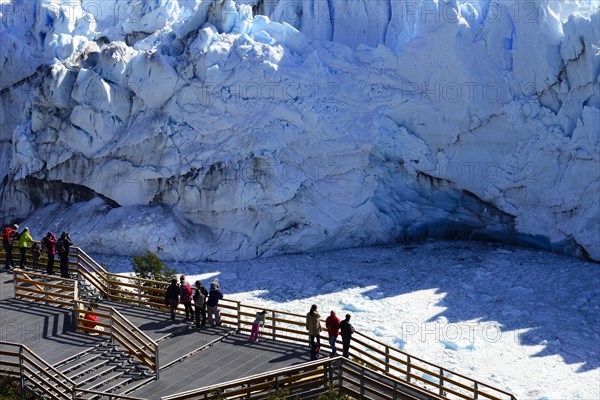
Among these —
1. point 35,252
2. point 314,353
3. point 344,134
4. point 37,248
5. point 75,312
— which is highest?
point 344,134

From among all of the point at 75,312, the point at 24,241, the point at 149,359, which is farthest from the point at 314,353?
the point at 24,241

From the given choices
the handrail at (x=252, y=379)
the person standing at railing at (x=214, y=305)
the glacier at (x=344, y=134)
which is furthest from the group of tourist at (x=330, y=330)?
the glacier at (x=344, y=134)

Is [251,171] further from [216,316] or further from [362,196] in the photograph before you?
[216,316]

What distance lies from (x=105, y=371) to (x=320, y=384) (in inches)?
158

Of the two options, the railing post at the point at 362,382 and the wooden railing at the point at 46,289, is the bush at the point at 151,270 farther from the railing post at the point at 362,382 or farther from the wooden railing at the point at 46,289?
the railing post at the point at 362,382

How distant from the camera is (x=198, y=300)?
18766 mm

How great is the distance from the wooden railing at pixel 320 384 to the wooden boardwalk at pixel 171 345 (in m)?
0.84

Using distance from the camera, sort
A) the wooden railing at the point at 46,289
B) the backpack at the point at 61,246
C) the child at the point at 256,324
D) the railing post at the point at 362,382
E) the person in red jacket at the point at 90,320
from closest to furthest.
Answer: the railing post at the point at 362,382
the person in red jacket at the point at 90,320
the child at the point at 256,324
the wooden railing at the point at 46,289
the backpack at the point at 61,246

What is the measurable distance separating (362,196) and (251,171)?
3.52 m

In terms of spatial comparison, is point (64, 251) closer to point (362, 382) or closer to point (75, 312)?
point (75, 312)

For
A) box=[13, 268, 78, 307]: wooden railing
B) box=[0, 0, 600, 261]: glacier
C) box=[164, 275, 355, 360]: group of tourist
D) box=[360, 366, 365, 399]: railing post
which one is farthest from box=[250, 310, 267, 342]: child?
box=[0, 0, 600, 261]: glacier

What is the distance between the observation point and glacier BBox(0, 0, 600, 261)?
27453 millimetres

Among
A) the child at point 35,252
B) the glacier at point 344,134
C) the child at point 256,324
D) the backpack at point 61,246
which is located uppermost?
the glacier at point 344,134

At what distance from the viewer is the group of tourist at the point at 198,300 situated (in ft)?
61.8
